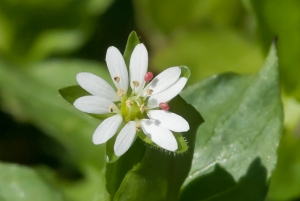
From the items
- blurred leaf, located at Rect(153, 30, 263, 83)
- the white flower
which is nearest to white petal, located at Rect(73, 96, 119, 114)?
the white flower

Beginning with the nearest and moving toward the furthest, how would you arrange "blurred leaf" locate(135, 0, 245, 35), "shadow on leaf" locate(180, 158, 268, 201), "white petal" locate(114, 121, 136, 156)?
"white petal" locate(114, 121, 136, 156) → "shadow on leaf" locate(180, 158, 268, 201) → "blurred leaf" locate(135, 0, 245, 35)

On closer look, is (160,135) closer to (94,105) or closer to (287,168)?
(94,105)

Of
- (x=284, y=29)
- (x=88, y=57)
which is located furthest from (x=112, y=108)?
(x=88, y=57)

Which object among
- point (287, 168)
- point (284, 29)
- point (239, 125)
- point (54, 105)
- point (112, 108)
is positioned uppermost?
point (112, 108)

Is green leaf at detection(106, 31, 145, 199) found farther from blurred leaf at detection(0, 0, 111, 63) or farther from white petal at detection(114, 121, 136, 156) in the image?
blurred leaf at detection(0, 0, 111, 63)

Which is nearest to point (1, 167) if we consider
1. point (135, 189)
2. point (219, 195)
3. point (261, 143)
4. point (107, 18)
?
point (135, 189)

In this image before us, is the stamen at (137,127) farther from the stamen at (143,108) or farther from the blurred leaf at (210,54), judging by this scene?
the blurred leaf at (210,54)

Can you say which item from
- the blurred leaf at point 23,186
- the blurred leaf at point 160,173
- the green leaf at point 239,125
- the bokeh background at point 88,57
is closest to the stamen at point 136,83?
the blurred leaf at point 160,173
